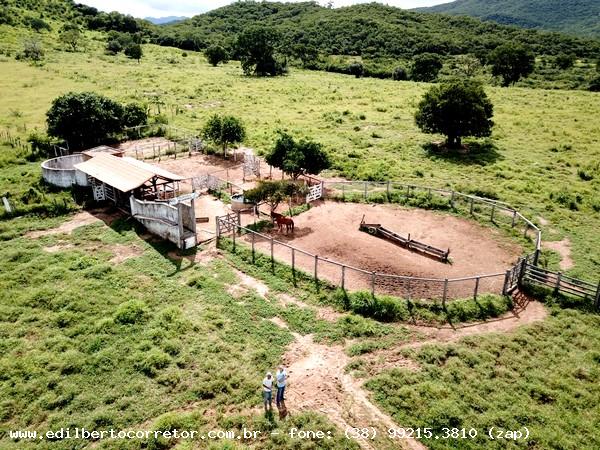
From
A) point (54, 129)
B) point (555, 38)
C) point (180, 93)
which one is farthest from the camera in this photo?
point (555, 38)

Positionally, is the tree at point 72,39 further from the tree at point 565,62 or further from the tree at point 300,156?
the tree at point 565,62

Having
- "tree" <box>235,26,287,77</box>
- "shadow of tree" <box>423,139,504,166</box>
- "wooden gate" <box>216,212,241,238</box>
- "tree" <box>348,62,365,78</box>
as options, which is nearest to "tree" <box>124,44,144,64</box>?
"tree" <box>235,26,287,77</box>

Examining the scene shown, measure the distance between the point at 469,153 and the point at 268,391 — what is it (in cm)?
3016

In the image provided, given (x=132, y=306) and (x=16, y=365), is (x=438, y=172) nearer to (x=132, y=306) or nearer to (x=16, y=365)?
(x=132, y=306)

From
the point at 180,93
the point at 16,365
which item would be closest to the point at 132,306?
the point at 16,365

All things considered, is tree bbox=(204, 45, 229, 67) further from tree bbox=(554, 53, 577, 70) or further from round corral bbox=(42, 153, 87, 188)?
tree bbox=(554, 53, 577, 70)

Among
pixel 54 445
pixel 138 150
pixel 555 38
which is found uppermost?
pixel 555 38

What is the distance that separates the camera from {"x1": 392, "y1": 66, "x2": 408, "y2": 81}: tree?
74750 mm

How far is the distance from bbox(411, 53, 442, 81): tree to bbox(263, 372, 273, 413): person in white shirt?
71.1 meters

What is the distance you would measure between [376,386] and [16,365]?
10837 mm

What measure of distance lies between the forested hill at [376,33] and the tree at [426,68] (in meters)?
26.0

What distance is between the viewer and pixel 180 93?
55.2 m

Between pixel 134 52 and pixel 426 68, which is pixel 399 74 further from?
pixel 134 52

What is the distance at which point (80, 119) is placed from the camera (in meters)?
34.2
